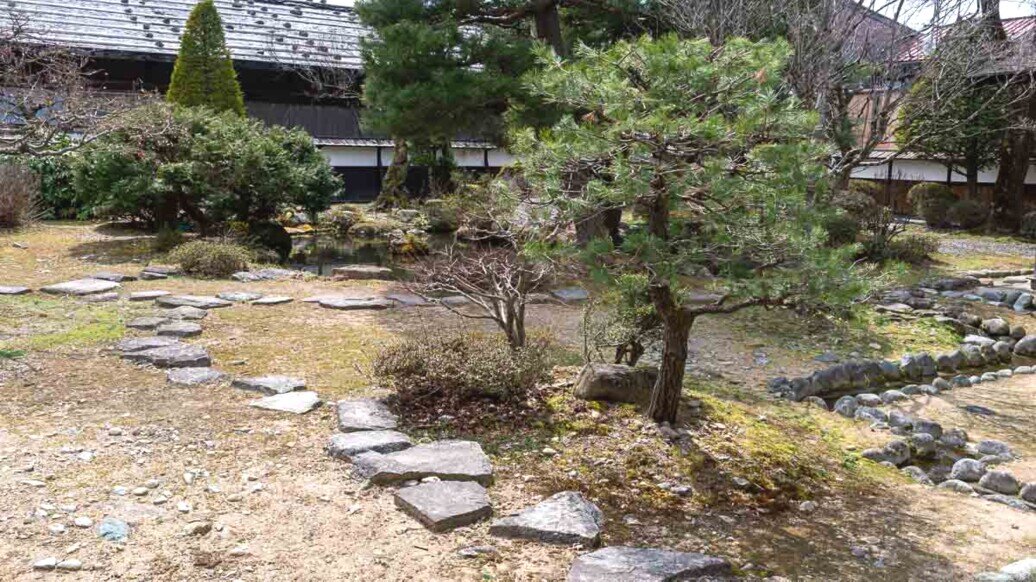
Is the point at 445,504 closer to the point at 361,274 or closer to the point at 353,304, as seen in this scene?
the point at 353,304

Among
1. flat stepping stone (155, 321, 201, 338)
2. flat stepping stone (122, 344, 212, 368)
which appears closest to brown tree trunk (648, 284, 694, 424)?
flat stepping stone (122, 344, 212, 368)

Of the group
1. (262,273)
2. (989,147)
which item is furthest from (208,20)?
(989,147)

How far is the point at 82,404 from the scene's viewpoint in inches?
181

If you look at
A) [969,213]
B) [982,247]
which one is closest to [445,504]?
[982,247]

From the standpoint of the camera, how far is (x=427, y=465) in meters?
3.80

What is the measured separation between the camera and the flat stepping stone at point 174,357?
17.9 ft

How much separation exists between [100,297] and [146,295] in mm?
401

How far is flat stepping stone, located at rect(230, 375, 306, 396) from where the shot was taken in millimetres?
5020

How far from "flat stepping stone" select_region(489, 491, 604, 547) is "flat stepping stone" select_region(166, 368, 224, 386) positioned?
263 centimetres

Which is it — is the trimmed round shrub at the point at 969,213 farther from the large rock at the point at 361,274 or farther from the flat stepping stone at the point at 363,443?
the flat stepping stone at the point at 363,443

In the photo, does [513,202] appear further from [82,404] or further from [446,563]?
[82,404]

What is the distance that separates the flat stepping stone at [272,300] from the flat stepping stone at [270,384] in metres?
2.89

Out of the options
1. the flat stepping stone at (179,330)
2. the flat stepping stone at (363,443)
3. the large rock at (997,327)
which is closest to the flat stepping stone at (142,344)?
the flat stepping stone at (179,330)

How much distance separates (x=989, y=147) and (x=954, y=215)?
2154 mm
